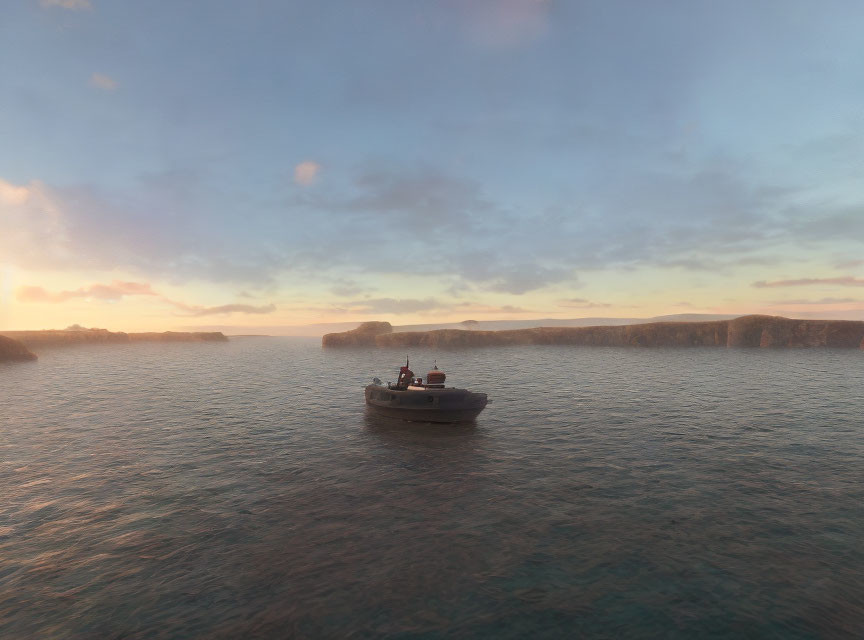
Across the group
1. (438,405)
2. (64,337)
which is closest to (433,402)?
(438,405)

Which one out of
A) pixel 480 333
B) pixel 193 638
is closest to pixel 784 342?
pixel 480 333

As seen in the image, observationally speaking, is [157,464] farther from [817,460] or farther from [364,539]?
[817,460]

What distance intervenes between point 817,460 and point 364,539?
24600mm

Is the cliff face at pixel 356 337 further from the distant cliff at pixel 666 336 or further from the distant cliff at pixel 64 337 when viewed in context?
the distant cliff at pixel 64 337

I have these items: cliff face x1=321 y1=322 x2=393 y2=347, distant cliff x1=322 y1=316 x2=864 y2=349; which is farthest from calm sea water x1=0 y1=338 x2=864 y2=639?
cliff face x1=321 y1=322 x2=393 y2=347

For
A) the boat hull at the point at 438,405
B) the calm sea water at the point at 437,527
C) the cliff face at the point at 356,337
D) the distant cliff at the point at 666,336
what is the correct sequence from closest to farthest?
the calm sea water at the point at 437,527, the boat hull at the point at 438,405, the distant cliff at the point at 666,336, the cliff face at the point at 356,337

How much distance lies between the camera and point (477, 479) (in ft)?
60.1

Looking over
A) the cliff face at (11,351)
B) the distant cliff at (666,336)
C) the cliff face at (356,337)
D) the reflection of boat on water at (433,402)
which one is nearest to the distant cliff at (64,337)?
the cliff face at (11,351)

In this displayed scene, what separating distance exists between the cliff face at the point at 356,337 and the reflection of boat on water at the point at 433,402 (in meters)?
113

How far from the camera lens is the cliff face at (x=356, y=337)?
147125mm

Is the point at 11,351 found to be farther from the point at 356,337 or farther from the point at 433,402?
the point at 433,402

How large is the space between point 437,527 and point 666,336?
127m

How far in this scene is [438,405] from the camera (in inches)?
1120

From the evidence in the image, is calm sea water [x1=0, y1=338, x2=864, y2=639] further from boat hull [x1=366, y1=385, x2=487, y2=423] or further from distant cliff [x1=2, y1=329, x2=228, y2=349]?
distant cliff [x1=2, y1=329, x2=228, y2=349]
